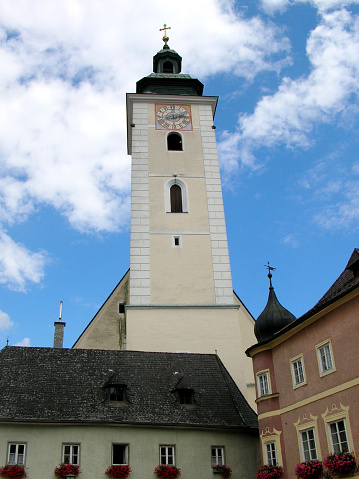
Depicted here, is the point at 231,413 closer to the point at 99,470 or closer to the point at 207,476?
the point at 207,476

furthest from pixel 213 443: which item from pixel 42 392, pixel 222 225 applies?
pixel 222 225

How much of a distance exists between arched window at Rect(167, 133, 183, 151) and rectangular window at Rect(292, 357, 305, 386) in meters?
17.6

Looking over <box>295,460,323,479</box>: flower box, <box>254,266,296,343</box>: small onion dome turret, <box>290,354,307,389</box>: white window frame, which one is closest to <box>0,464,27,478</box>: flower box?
<box>295,460,323,479</box>: flower box

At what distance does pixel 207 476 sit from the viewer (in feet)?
59.9

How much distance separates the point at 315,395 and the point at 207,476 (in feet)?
16.0

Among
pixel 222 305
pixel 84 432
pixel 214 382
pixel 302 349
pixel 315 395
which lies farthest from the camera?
pixel 222 305

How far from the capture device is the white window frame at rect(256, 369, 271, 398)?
719 inches

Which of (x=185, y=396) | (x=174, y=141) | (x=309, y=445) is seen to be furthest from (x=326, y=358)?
(x=174, y=141)

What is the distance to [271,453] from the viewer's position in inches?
686

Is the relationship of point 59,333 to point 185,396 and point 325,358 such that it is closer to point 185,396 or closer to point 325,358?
point 185,396

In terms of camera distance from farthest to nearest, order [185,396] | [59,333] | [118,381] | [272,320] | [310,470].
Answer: [59,333], [185,396], [118,381], [272,320], [310,470]

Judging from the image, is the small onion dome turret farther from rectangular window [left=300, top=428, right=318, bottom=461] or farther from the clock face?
the clock face

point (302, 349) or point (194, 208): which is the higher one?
point (194, 208)

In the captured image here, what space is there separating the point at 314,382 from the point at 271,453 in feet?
9.83
